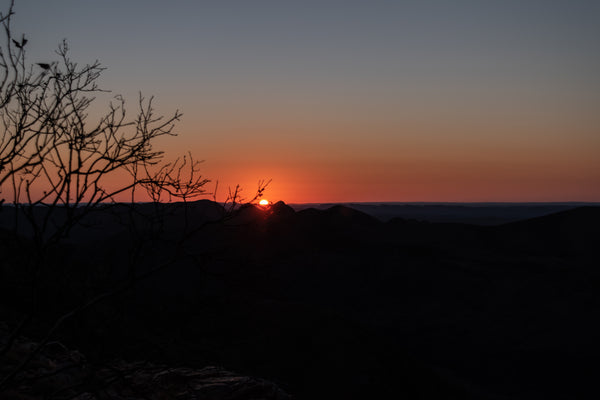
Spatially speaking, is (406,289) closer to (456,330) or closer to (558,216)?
(456,330)

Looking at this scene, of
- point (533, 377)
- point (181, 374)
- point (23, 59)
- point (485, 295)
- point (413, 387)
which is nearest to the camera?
point (23, 59)

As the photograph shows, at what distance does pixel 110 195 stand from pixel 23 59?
1691 millimetres

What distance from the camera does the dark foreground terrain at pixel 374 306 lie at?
1296cm

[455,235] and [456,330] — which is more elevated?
[455,235]

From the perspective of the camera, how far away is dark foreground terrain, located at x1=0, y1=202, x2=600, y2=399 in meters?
13.0

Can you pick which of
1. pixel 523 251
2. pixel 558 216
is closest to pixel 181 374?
pixel 523 251

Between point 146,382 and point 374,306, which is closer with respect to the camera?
point 146,382

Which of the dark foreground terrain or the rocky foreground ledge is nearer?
the rocky foreground ledge

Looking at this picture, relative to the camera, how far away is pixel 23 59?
5.14 m

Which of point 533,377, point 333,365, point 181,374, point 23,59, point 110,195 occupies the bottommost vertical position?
point 533,377

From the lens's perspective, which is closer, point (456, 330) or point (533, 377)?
point (533, 377)

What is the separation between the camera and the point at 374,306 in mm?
43875

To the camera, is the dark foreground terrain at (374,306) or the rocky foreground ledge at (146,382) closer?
the rocky foreground ledge at (146,382)

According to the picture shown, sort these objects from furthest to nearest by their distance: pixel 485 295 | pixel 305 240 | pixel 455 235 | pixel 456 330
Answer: pixel 455 235 → pixel 305 240 → pixel 485 295 → pixel 456 330
